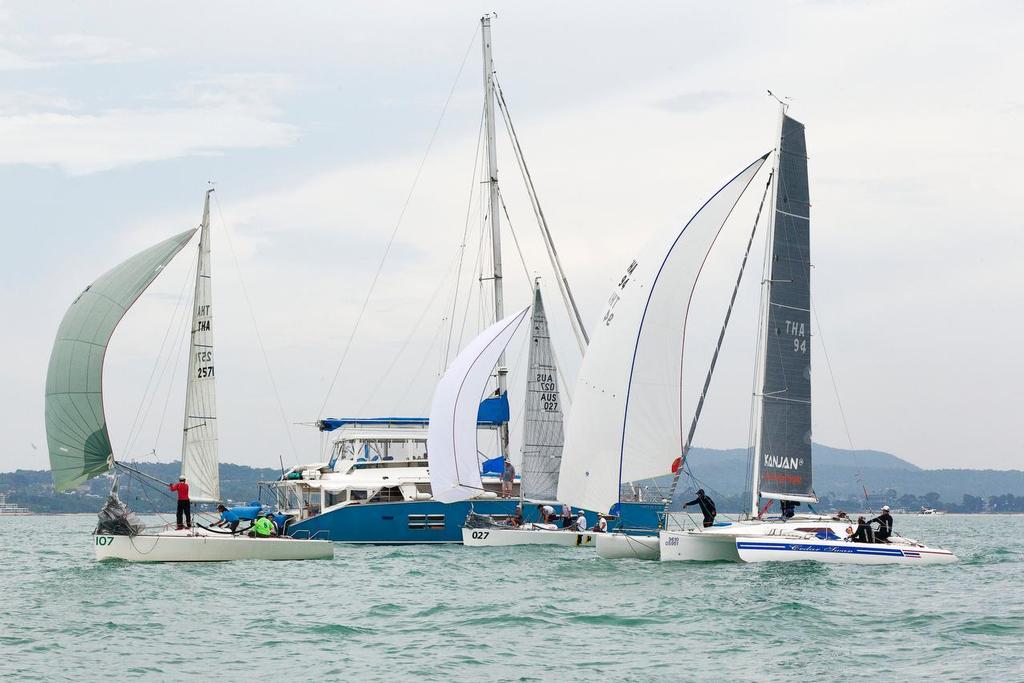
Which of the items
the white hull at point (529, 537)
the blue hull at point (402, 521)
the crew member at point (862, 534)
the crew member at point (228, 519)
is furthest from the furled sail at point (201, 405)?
the crew member at point (862, 534)

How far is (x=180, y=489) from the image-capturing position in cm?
3372

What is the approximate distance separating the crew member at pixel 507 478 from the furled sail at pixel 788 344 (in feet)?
51.0

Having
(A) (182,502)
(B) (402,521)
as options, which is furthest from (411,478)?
(A) (182,502)

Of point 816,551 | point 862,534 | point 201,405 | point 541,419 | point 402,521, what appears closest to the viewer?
point 816,551

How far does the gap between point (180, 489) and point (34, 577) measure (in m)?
4.16

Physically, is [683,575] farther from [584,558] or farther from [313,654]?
[313,654]

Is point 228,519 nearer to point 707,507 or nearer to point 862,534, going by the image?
point 707,507

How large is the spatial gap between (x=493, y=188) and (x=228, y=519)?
739 inches

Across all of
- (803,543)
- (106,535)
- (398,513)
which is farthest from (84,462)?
(803,543)

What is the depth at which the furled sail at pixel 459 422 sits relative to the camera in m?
41.8

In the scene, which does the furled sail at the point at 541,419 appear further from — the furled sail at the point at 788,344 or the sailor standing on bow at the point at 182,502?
the sailor standing on bow at the point at 182,502

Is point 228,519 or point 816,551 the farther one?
point 228,519

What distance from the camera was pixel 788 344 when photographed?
106ft

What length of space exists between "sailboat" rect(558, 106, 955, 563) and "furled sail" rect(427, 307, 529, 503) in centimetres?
920
